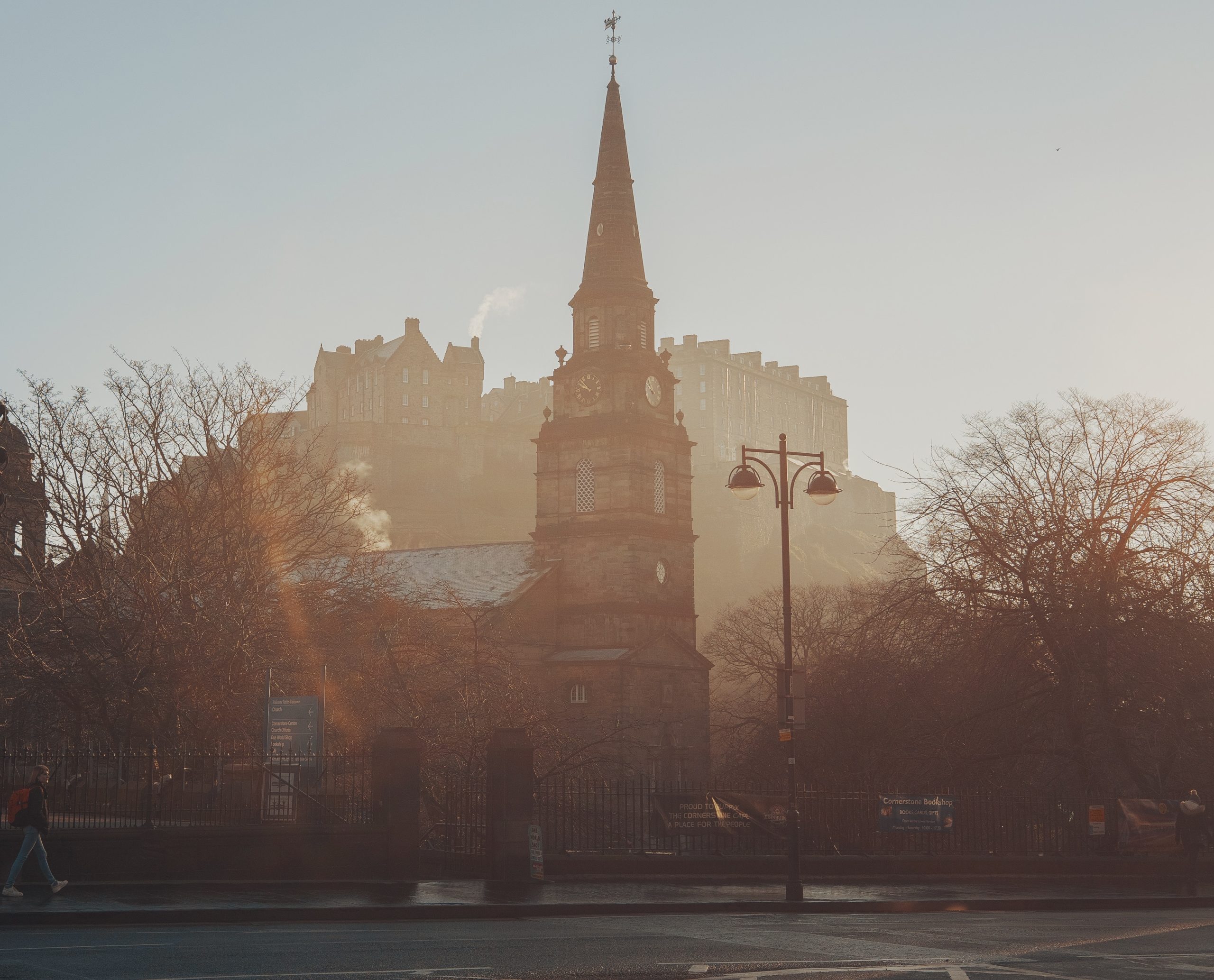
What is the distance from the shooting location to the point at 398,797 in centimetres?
2205

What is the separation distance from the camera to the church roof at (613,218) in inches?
2657

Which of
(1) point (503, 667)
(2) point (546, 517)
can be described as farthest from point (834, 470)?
(1) point (503, 667)

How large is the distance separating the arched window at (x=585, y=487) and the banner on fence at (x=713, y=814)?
41520 mm

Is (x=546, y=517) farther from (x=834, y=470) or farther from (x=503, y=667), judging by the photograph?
(x=834, y=470)

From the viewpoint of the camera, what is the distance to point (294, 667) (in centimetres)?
3634

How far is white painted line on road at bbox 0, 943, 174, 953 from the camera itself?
43.8 ft

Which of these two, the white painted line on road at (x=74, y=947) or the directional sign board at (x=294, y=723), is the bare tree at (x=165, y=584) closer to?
the directional sign board at (x=294, y=723)

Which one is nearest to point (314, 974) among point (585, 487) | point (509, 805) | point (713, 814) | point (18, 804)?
point (18, 804)

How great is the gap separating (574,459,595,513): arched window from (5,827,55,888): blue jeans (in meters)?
50.0

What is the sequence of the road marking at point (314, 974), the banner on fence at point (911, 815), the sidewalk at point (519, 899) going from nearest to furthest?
the road marking at point (314, 974) < the sidewalk at point (519, 899) < the banner on fence at point (911, 815)

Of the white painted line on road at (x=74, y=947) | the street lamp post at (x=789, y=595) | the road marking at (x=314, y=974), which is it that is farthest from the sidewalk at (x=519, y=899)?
the road marking at (x=314, y=974)

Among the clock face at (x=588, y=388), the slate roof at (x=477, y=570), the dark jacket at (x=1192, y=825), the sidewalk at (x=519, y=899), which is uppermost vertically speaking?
the clock face at (x=588, y=388)

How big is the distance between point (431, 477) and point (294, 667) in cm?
11744

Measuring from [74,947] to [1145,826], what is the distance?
22.0 metres
